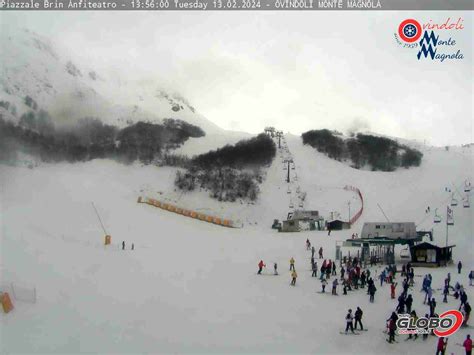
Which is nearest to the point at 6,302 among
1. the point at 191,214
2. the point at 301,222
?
the point at 301,222

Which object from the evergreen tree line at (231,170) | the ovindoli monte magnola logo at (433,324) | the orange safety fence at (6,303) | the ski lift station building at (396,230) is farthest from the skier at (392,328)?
the evergreen tree line at (231,170)

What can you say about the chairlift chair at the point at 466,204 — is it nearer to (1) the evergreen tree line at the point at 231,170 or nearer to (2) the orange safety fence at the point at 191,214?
(2) the orange safety fence at the point at 191,214

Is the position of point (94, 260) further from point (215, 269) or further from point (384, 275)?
point (384, 275)

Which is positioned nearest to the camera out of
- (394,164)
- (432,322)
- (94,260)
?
(432,322)

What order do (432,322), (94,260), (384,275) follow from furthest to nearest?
(94,260) < (384,275) < (432,322)

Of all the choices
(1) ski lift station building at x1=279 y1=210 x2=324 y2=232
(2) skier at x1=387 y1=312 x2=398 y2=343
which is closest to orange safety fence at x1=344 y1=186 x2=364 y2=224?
(1) ski lift station building at x1=279 y1=210 x2=324 y2=232

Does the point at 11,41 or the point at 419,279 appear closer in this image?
the point at 419,279

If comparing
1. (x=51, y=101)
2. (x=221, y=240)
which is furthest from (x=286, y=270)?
(x=51, y=101)

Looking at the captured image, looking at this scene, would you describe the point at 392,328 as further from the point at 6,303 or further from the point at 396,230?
the point at 396,230
